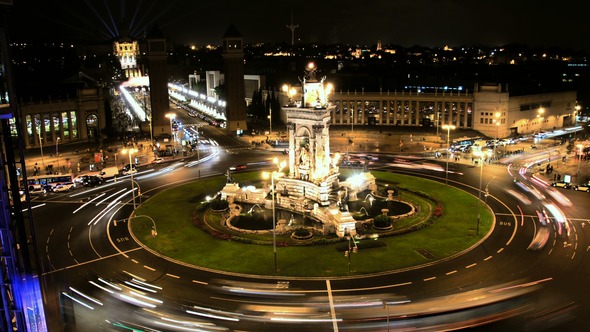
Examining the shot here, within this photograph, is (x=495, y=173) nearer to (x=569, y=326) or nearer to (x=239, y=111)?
(x=569, y=326)

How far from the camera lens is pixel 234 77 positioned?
470ft

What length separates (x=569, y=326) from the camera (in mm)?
37656

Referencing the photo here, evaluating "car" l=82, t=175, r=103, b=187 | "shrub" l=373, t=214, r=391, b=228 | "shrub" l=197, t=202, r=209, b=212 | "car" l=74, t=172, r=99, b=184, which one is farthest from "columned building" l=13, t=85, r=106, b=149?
"shrub" l=373, t=214, r=391, b=228

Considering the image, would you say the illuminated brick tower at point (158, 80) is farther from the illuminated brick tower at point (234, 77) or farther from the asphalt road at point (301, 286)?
the asphalt road at point (301, 286)

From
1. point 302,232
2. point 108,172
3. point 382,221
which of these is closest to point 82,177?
point 108,172

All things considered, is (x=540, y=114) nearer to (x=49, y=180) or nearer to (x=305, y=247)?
(x=305, y=247)

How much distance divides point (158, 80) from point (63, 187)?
6119 centimetres

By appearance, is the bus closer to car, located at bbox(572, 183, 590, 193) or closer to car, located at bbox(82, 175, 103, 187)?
car, located at bbox(82, 175, 103, 187)

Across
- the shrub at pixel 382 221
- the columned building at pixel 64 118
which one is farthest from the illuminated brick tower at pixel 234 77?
the shrub at pixel 382 221

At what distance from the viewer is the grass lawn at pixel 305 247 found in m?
49.5

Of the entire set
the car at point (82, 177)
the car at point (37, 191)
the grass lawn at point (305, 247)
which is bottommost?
the grass lawn at point (305, 247)

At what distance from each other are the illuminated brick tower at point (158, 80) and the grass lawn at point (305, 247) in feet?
233

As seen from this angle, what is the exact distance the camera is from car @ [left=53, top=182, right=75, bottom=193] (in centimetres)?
8198

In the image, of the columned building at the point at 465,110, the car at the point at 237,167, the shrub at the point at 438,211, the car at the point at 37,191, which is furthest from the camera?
the columned building at the point at 465,110
